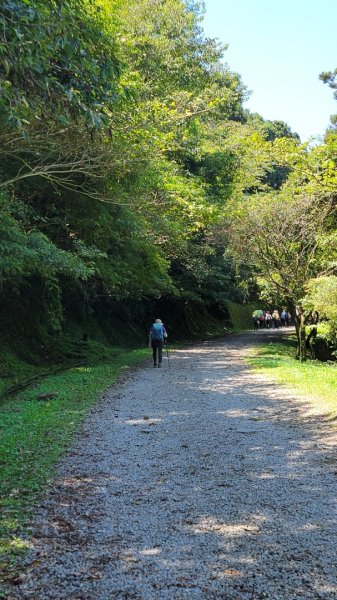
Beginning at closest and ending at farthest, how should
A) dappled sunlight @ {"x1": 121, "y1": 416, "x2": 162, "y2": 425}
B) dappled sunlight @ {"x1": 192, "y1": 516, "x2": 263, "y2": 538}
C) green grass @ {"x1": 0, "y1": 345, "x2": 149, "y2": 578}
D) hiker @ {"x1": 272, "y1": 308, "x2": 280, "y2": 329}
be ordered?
dappled sunlight @ {"x1": 192, "y1": 516, "x2": 263, "y2": 538}, green grass @ {"x1": 0, "y1": 345, "x2": 149, "y2": 578}, dappled sunlight @ {"x1": 121, "y1": 416, "x2": 162, "y2": 425}, hiker @ {"x1": 272, "y1": 308, "x2": 280, "y2": 329}

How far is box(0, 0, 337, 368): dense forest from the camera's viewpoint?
6.03 metres

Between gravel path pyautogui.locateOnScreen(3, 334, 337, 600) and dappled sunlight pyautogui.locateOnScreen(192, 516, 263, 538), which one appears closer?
gravel path pyautogui.locateOnScreen(3, 334, 337, 600)

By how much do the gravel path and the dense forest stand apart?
13.0ft

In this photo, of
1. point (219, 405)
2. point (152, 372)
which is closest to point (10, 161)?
point (219, 405)

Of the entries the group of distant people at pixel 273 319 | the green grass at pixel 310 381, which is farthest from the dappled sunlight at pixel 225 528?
the group of distant people at pixel 273 319

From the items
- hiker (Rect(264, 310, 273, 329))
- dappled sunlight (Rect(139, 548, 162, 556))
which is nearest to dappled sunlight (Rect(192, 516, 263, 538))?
dappled sunlight (Rect(139, 548, 162, 556))

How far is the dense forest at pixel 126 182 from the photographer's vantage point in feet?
19.8

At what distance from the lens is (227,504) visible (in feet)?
16.0

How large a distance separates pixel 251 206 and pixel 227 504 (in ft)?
49.9

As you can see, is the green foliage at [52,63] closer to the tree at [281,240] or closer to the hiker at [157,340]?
the hiker at [157,340]

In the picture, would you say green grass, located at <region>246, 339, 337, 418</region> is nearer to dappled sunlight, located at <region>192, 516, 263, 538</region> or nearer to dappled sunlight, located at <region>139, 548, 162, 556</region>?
dappled sunlight, located at <region>192, 516, 263, 538</region>

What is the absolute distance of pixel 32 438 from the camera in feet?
24.6

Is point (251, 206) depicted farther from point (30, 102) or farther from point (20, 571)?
point (20, 571)

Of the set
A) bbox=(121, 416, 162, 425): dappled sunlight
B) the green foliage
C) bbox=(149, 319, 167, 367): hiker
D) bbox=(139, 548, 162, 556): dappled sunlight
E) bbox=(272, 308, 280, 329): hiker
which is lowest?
bbox=(139, 548, 162, 556): dappled sunlight
